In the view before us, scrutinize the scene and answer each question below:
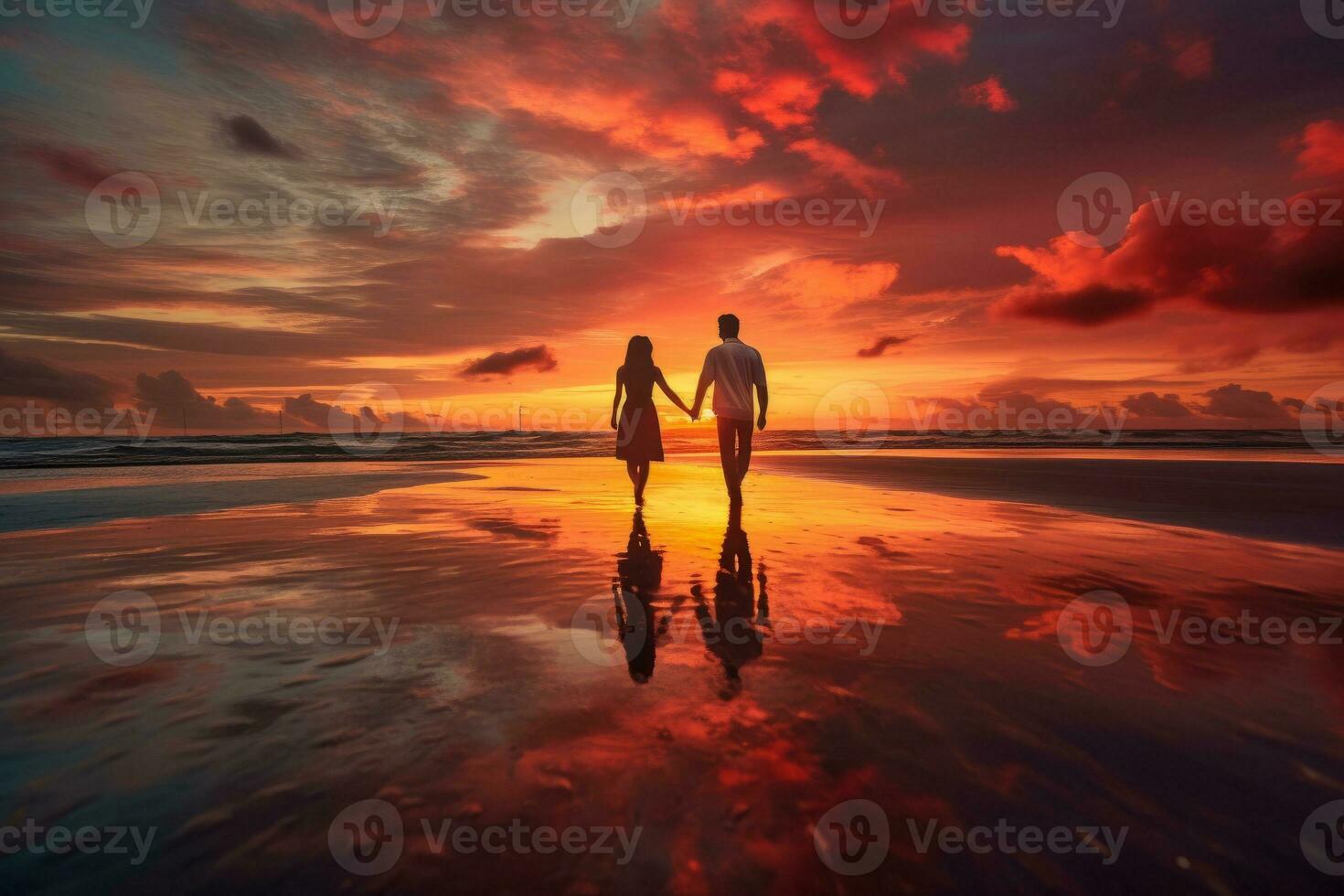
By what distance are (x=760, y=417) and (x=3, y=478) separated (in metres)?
21.2

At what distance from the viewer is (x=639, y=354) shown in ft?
35.5

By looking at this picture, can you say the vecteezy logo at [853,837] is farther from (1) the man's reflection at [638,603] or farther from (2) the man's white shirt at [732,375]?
(2) the man's white shirt at [732,375]

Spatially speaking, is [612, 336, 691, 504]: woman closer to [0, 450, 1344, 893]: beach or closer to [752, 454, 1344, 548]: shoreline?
[0, 450, 1344, 893]: beach

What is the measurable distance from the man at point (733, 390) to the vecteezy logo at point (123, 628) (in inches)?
271

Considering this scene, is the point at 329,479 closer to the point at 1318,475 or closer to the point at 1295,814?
the point at 1295,814

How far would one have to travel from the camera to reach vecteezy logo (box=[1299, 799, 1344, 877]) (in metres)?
1.75

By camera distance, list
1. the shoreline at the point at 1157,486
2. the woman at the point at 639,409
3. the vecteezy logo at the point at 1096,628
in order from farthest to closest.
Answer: the woman at the point at 639,409 < the shoreline at the point at 1157,486 < the vecteezy logo at the point at 1096,628

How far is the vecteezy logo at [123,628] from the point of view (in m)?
3.40

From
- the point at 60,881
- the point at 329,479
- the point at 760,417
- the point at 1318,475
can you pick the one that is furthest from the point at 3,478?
the point at 1318,475

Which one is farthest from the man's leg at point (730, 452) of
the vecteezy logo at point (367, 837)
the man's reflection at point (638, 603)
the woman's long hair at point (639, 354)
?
the vecteezy logo at point (367, 837)

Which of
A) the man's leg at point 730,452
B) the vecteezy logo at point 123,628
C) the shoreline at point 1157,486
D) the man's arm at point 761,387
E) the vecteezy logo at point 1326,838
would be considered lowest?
the vecteezy logo at point 123,628

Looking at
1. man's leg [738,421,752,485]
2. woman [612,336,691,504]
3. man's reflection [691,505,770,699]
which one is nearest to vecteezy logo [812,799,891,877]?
man's reflection [691,505,770,699]

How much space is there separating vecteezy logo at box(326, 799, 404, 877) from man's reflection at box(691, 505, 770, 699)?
1.45 m

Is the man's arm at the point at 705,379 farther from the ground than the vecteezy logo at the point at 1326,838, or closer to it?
farther from the ground
